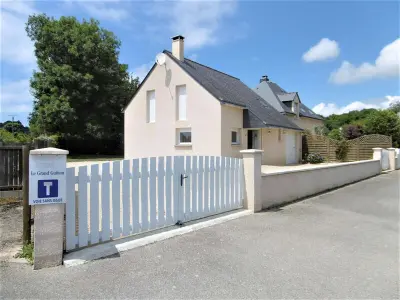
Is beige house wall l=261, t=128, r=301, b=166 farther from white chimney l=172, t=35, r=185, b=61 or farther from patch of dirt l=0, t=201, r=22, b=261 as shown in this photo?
patch of dirt l=0, t=201, r=22, b=261

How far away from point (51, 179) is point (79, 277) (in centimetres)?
126

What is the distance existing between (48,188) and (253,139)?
16.8m

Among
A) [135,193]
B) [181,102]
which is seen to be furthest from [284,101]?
[135,193]

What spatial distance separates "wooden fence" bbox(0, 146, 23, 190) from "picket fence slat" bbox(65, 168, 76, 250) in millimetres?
5034

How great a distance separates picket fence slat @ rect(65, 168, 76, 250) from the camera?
12.3 ft

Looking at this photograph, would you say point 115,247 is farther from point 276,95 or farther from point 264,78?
point 264,78

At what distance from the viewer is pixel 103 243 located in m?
4.18

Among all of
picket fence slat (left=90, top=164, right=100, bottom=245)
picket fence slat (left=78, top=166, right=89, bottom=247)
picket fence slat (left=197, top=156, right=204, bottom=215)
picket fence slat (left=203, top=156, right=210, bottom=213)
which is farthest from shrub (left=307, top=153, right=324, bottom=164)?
picket fence slat (left=78, top=166, right=89, bottom=247)

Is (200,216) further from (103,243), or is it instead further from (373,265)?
(373,265)

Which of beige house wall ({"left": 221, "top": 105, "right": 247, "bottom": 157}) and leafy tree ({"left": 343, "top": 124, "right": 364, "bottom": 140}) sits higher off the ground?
leafy tree ({"left": 343, "top": 124, "right": 364, "bottom": 140})

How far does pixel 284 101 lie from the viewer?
2914 centimetres

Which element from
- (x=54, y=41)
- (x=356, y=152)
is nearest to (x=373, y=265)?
(x=356, y=152)

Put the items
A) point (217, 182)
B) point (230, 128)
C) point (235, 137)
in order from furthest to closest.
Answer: point (235, 137)
point (230, 128)
point (217, 182)

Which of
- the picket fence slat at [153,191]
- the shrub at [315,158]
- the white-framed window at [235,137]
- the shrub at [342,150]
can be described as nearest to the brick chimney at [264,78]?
the shrub at [315,158]
